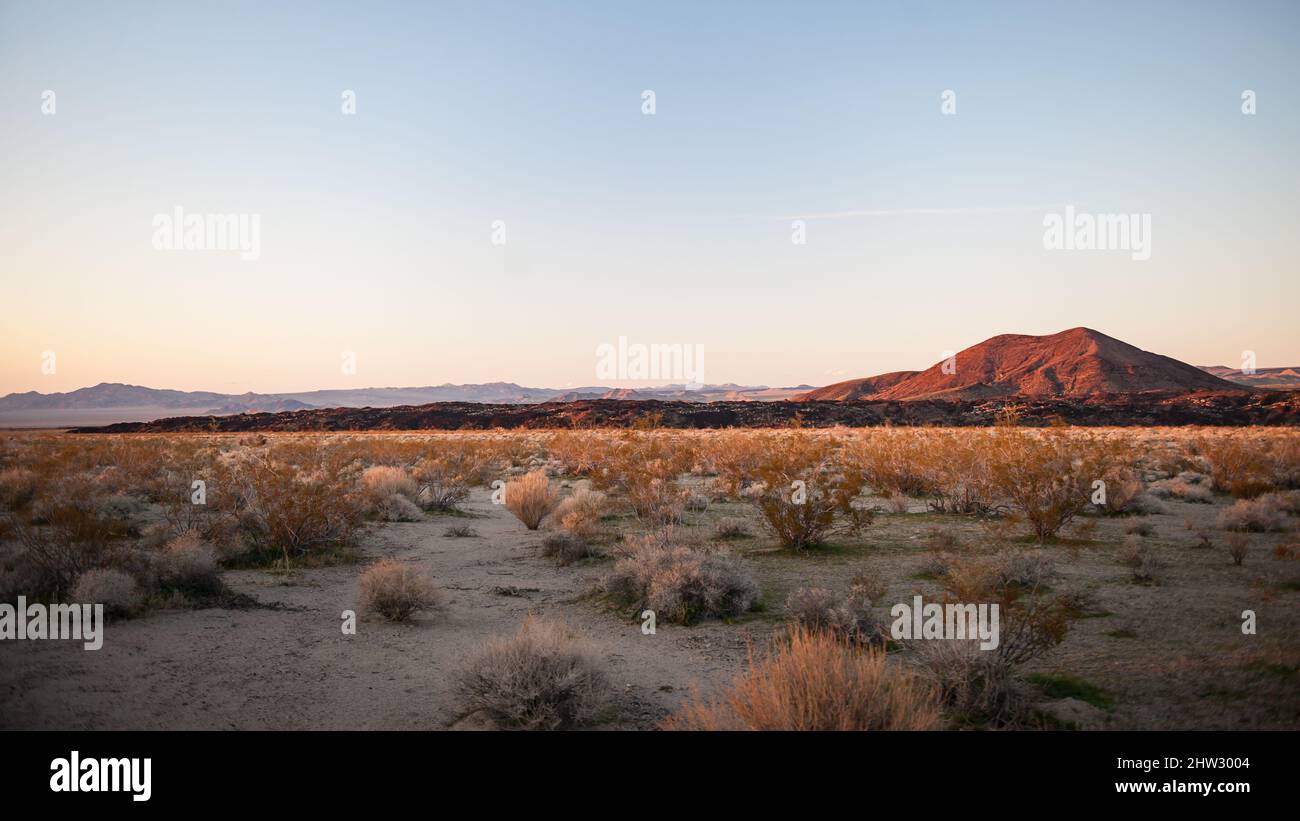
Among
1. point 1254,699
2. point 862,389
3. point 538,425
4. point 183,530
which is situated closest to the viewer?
point 1254,699

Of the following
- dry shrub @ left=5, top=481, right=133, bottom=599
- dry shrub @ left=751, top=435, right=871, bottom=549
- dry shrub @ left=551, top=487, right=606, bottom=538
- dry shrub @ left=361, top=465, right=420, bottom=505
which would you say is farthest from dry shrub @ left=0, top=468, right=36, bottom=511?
dry shrub @ left=751, top=435, right=871, bottom=549

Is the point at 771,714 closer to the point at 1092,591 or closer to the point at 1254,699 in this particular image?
the point at 1254,699

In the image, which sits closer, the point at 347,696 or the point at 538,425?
the point at 347,696

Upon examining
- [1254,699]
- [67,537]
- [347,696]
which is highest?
[67,537]

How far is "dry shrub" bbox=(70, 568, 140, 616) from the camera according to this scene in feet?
23.5

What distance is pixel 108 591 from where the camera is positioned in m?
7.23

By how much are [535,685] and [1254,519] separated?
Answer: 12892mm

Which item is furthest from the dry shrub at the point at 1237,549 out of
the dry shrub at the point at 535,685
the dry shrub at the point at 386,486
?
the dry shrub at the point at 386,486

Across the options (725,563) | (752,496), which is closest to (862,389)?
(752,496)

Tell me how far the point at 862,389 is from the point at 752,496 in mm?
117128

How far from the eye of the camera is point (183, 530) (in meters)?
11.2

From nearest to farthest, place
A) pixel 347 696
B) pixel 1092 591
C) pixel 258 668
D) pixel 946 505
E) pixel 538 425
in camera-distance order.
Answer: pixel 347 696, pixel 258 668, pixel 1092 591, pixel 946 505, pixel 538 425

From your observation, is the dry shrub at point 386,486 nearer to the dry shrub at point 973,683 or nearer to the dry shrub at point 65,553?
the dry shrub at point 65,553

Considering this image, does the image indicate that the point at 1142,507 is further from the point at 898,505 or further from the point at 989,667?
the point at 989,667
